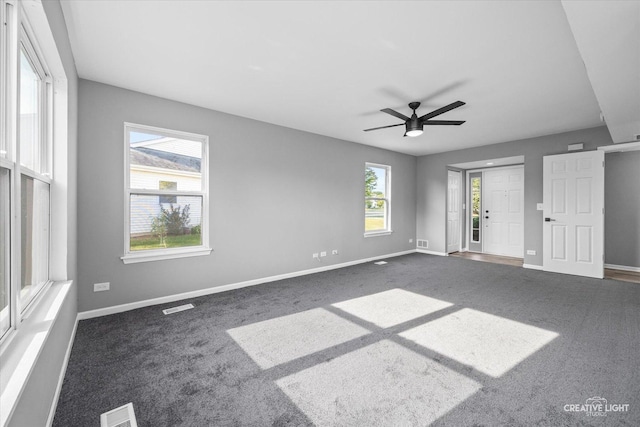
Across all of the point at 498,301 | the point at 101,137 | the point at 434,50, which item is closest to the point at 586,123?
the point at 498,301

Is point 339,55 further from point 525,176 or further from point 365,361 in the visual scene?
point 525,176

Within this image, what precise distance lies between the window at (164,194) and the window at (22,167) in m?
1.19

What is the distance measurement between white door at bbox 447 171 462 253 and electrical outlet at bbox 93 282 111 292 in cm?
667

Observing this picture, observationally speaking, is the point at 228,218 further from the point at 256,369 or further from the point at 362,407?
the point at 362,407

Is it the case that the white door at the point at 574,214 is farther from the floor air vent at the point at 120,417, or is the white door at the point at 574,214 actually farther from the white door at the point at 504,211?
the floor air vent at the point at 120,417

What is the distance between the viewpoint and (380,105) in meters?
3.75

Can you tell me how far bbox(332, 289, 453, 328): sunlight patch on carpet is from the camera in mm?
3035

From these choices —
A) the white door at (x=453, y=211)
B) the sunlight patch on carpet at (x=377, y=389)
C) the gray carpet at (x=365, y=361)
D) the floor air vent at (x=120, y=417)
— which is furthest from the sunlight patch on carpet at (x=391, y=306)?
the white door at (x=453, y=211)

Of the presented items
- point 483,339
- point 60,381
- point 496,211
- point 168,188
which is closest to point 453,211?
point 496,211

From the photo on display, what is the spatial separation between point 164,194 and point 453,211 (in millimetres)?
6364

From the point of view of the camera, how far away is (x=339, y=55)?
2564mm

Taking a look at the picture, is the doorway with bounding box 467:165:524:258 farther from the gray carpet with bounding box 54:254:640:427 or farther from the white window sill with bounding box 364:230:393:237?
the gray carpet with bounding box 54:254:640:427

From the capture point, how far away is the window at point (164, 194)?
11.0 feet

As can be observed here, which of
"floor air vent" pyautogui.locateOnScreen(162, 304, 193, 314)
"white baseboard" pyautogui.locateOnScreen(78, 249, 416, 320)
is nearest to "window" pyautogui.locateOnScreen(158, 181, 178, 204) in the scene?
"white baseboard" pyautogui.locateOnScreen(78, 249, 416, 320)
